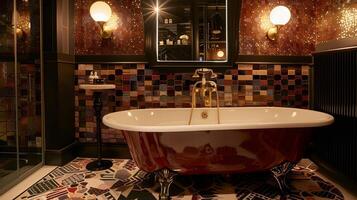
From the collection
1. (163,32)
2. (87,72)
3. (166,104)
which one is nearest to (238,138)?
(166,104)

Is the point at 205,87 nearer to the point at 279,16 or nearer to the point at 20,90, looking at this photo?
the point at 279,16

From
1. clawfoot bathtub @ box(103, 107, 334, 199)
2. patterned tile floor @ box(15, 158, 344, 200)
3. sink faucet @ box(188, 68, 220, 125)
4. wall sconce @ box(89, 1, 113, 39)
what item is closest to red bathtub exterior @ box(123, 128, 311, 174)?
clawfoot bathtub @ box(103, 107, 334, 199)

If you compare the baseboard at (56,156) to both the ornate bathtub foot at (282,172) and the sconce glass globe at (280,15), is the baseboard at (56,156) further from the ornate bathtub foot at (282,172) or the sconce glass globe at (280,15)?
the sconce glass globe at (280,15)

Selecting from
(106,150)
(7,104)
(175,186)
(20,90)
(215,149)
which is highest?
A: (20,90)

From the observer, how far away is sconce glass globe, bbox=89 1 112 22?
2764mm

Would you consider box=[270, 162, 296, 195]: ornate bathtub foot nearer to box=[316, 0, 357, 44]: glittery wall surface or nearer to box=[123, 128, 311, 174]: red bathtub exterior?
box=[123, 128, 311, 174]: red bathtub exterior

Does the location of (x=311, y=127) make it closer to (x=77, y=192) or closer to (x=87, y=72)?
(x=77, y=192)

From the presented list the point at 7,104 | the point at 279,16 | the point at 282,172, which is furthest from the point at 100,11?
the point at 282,172

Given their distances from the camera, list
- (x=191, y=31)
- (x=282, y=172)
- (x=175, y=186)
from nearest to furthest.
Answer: (x=282, y=172), (x=175, y=186), (x=191, y=31)

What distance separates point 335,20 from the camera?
8.43 feet

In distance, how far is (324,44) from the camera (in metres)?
2.72

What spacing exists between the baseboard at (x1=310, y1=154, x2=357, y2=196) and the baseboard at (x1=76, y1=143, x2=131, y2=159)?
1797mm

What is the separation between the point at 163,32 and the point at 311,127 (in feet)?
5.38

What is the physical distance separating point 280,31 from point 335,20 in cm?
49
